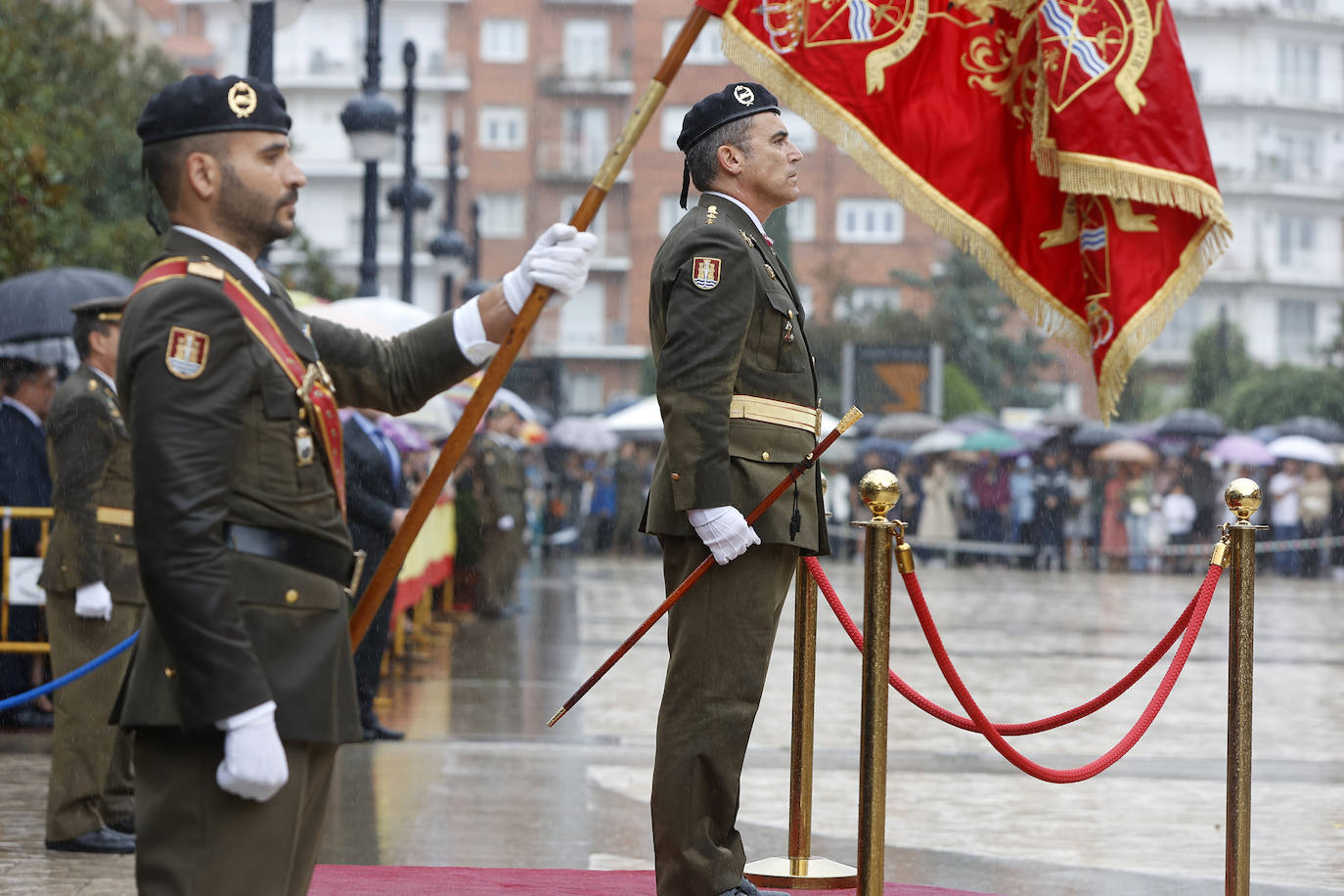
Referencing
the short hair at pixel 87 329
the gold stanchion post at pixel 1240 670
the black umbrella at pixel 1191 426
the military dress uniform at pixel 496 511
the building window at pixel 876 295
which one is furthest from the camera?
the building window at pixel 876 295

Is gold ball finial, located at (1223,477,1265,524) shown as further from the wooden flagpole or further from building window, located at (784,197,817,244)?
building window, located at (784,197,817,244)

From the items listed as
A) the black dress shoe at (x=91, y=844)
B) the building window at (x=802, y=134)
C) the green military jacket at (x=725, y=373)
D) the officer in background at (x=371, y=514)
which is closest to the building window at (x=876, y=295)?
the building window at (x=802, y=134)

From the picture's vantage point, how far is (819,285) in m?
68.1

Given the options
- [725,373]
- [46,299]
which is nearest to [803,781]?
[725,373]

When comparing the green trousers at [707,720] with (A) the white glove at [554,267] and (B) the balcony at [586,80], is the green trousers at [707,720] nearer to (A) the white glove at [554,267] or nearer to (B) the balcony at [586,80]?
(A) the white glove at [554,267]

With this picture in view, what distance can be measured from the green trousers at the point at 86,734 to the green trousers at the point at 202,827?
3421 mm

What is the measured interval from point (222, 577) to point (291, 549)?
20 centimetres

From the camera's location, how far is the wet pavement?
22.1 ft

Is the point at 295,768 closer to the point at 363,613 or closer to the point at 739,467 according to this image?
the point at 363,613

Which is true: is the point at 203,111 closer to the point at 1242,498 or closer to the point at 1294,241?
the point at 1242,498

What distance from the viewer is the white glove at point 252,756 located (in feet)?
11.0

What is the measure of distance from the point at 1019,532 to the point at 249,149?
28.2 meters

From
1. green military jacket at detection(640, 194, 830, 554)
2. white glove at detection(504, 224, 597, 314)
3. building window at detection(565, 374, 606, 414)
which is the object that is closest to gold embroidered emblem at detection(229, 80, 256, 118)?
white glove at detection(504, 224, 597, 314)

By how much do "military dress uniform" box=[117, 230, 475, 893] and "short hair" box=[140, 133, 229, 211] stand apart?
0.13 meters
